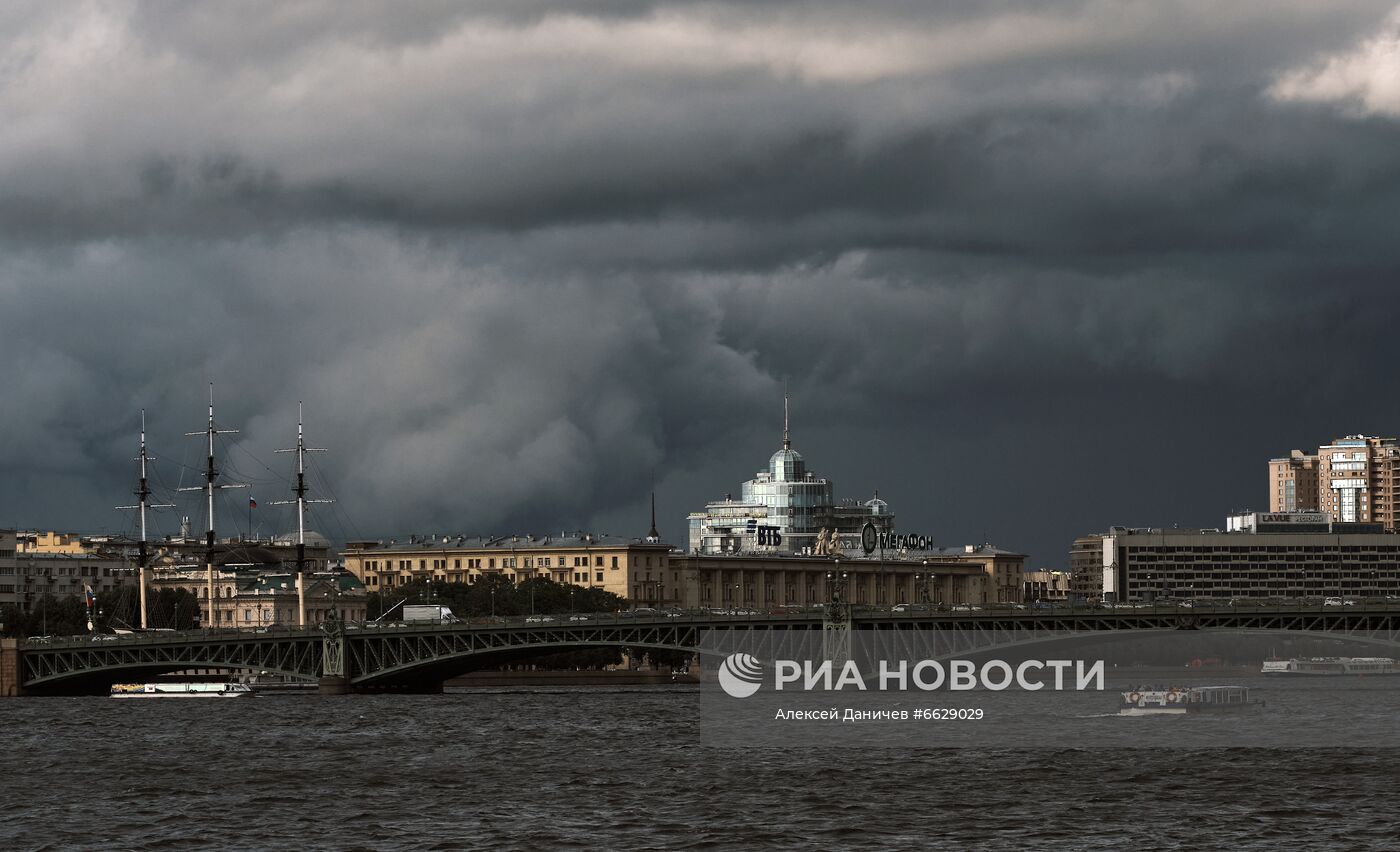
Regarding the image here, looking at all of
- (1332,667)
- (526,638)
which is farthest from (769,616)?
(1332,667)

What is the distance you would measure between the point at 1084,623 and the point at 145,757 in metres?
57.8

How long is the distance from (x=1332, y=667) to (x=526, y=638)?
80196 millimetres

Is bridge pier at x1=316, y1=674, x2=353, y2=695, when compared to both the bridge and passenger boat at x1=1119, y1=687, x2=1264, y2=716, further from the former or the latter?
passenger boat at x1=1119, y1=687, x2=1264, y2=716

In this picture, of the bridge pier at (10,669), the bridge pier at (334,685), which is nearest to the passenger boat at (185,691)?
the bridge pier at (10,669)

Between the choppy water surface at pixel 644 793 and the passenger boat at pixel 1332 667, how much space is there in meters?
99.6

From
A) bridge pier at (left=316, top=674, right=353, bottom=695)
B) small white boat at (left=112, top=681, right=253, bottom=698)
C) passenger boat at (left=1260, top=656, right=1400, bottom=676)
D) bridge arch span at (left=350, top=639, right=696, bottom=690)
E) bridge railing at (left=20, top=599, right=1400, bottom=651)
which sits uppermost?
bridge railing at (left=20, top=599, right=1400, bottom=651)

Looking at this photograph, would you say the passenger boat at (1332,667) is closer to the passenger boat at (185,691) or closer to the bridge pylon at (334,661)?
the passenger boat at (185,691)

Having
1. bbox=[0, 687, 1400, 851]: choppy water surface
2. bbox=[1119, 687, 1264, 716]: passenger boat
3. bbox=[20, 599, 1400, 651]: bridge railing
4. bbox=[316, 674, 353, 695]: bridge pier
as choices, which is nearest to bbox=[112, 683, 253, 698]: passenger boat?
bbox=[20, 599, 1400, 651]: bridge railing

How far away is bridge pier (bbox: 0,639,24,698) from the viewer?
141 meters

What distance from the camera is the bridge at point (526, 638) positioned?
122 metres

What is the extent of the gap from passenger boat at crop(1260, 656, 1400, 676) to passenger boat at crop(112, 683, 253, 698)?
3068 inches

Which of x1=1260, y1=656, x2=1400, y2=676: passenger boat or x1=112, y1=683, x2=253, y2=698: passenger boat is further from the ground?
x1=112, y1=683, x2=253, y2=698: passenger boat

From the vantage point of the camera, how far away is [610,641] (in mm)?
127688

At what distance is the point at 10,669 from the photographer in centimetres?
14175
